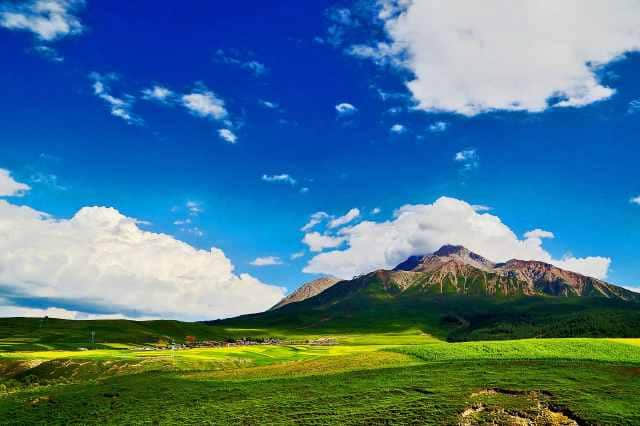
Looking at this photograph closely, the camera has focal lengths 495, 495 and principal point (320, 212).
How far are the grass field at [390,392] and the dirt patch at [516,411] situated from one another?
10 cm

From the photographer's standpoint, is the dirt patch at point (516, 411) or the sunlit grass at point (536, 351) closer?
the dirt patch at point (516, 411)

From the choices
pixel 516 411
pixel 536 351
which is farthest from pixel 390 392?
pixel 536 351

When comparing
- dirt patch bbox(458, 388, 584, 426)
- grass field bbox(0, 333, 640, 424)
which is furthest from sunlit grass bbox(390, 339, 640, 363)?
dirt patch bbox(458, 388, 584, 426)

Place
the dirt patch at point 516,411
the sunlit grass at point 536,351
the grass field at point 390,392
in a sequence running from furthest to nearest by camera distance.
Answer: the sunlit grass at point 536,351, the grass field at point 390,392, the dirt patch at point 516,411

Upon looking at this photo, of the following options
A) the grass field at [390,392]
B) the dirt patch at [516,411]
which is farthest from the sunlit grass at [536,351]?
the dirt patch at [516,411]

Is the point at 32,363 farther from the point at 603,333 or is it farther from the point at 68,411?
the point at 603,333

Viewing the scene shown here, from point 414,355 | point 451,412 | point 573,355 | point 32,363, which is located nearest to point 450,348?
point 414,355

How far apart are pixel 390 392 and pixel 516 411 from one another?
47.8 feet

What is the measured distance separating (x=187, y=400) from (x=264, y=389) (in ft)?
30.7

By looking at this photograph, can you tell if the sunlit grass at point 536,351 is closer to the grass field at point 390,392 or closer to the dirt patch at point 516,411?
the grass field at point 390,392

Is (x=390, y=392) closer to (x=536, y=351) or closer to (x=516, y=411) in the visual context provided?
(x=516, y=411)

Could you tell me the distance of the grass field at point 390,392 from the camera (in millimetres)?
47406

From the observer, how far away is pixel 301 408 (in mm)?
52781

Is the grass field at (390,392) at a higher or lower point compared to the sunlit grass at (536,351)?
lower
